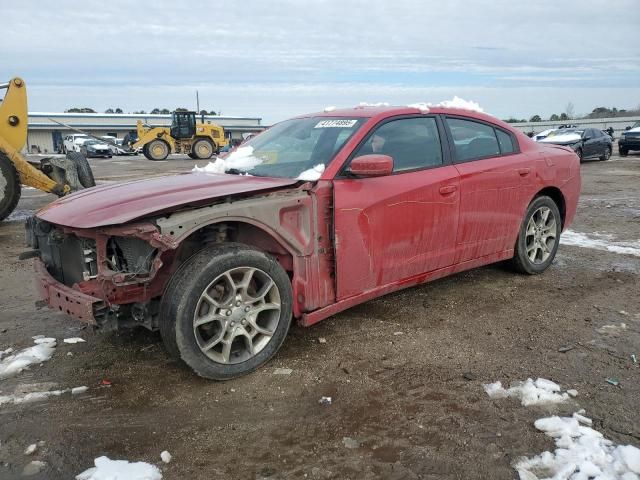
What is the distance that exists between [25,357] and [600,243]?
6.42m

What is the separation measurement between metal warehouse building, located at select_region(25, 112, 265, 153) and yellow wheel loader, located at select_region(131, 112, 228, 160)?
92.3ft

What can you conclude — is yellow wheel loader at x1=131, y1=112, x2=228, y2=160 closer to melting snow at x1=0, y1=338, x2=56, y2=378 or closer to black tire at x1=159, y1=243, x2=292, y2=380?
melting snow at x1=0, y1=338, x2=56, y2=378

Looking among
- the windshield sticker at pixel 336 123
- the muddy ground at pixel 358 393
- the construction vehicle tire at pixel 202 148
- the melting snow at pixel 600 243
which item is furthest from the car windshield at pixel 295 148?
the construction vehicle tire at pixel 202 148

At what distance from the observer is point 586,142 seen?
20.1 m

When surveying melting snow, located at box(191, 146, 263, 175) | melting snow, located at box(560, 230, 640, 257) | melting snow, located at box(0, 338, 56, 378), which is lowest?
A: melting snow, located at box(0, 338, 56, 378)

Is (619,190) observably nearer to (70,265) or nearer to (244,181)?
(244,181)

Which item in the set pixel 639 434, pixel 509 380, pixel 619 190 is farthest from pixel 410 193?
pixel 619 190

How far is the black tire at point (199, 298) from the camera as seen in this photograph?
9.78 feet

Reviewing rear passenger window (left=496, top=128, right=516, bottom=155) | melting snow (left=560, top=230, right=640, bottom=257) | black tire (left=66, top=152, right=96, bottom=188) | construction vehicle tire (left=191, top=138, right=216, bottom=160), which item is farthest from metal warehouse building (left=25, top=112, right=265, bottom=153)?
rear passenger window (left=496, top=128, right=516, bottom=155)

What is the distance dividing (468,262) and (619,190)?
30.5 ft

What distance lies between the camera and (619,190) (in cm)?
1189

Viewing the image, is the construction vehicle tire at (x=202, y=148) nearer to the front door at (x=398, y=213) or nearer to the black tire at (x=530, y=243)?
the black tire at (x=530, y=243)

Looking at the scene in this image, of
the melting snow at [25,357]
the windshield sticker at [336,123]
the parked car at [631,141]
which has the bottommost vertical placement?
the melting snow at [25,357]

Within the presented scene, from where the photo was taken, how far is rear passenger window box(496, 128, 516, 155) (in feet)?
15.8
